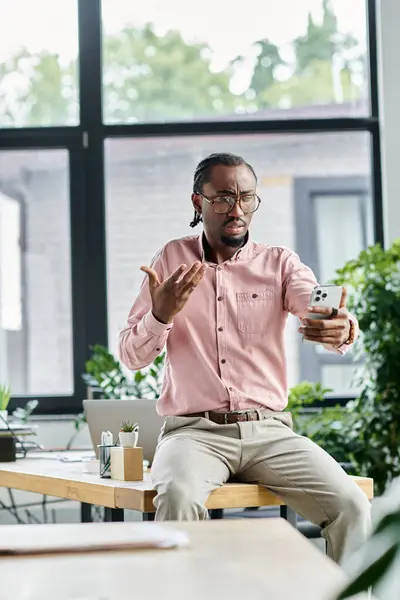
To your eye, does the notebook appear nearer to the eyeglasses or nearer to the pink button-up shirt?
the pink button-up shirt

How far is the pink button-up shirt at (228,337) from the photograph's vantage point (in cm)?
252

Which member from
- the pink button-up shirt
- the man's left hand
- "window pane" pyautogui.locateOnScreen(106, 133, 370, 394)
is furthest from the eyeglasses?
"window pane" pyautogui.locateOnScreen(106, 133, 370, 394)

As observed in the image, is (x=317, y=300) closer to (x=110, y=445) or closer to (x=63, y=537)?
(x=110, y=445)

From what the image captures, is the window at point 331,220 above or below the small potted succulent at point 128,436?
→ above

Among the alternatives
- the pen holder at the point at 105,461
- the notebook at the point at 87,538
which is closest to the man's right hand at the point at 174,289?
the pen holder at the point at 105,461

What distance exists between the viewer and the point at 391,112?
15.6ft

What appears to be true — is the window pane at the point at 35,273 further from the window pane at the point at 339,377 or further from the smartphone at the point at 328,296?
the smartphone at the point at 328,296

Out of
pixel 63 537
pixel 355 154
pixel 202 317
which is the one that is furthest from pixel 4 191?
pixel 63 537

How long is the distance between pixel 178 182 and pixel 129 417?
7.67 ft

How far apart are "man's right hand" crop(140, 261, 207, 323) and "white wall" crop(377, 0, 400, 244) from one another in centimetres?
257

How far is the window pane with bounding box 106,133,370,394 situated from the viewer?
487cm

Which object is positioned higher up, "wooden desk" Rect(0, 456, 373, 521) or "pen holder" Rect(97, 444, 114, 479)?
"pen holder" Rect(97, 444, 114, 479)

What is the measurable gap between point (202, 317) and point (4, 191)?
8.37 ft

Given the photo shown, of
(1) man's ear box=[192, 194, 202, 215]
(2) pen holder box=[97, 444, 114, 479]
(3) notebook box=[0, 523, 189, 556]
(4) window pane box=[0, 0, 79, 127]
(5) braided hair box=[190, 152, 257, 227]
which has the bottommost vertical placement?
(2) pen holder box=[97, 444, 114, 479]
